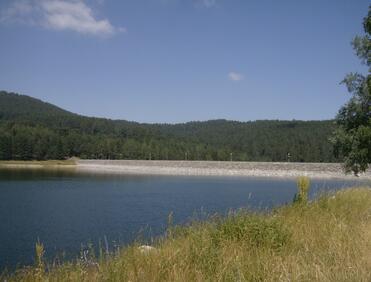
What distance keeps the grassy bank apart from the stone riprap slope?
206 ft

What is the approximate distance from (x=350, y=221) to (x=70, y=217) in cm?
Answer: 1784

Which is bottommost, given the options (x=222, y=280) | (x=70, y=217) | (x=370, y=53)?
(x=70, y=217)

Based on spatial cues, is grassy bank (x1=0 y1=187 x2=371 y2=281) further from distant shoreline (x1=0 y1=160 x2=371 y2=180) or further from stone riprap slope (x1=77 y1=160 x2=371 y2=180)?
stone riprap slope (x1=77 y1=160 x2=371 y2=180)

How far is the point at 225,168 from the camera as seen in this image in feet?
285

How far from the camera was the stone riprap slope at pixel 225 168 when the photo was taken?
7394 cm

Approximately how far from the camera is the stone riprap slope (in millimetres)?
73938

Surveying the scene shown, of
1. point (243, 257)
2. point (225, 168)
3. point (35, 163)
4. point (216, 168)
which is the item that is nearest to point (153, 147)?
point (35, 163)

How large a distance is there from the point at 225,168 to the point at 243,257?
81769 mm

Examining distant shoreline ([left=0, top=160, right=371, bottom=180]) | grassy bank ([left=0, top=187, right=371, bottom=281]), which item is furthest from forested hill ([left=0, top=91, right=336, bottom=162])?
grassy bank ([left=0, top=187, right=371, bottom=281])

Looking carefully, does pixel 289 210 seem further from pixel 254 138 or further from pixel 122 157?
pixel 254 138

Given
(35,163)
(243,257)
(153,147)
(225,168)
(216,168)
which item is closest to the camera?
(243,257)

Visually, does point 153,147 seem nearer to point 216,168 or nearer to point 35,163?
point 35,163

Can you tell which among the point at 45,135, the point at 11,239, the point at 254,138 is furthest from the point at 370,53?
Result: the point at 254,138

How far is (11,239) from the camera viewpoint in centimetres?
1641
